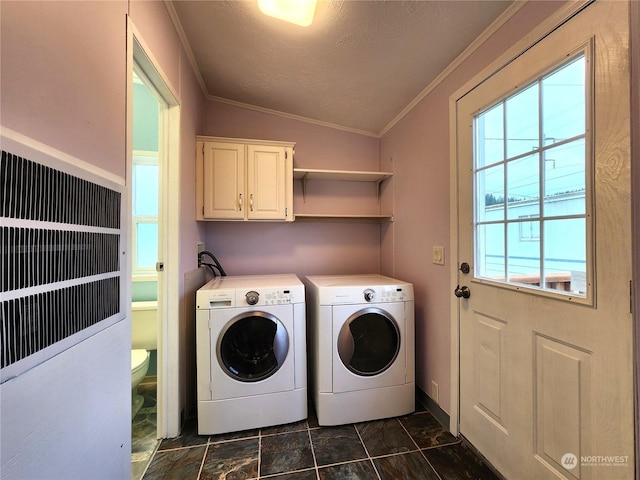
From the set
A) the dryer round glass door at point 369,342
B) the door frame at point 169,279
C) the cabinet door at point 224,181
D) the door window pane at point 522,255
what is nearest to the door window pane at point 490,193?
the door window pane at point 522,255

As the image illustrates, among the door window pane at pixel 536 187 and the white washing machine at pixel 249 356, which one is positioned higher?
the door window pane at pixel 536 187

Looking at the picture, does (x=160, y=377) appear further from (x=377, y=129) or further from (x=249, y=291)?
(x=377, y=129)

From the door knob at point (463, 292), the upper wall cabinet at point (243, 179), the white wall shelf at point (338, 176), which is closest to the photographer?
the door knob at point (463, 292)

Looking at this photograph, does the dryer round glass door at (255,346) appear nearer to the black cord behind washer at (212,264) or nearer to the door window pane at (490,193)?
the black cord behind washer at (212,264)

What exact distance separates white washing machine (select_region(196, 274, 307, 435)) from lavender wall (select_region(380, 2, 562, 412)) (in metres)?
0.90

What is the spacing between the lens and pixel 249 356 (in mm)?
1658

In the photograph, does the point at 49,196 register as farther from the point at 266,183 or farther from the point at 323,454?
the point at 323,454

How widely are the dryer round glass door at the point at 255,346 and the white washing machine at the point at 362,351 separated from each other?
0.26 metres

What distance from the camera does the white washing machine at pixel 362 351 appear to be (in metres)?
1.68

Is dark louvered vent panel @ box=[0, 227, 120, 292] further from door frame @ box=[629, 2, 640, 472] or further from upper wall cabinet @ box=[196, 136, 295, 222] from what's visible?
door frame @ box=[629, 2, 640, 472]

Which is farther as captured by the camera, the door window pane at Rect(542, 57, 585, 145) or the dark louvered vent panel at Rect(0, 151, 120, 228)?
the door window pane at Rect(542, 57, 585, 145)

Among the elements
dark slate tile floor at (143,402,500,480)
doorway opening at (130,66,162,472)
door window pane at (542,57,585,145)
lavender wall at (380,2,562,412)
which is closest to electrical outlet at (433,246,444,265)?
lavender wall at (380,2,562,412)

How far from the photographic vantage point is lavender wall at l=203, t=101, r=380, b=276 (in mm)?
2328

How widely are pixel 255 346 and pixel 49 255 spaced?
1247 mm
